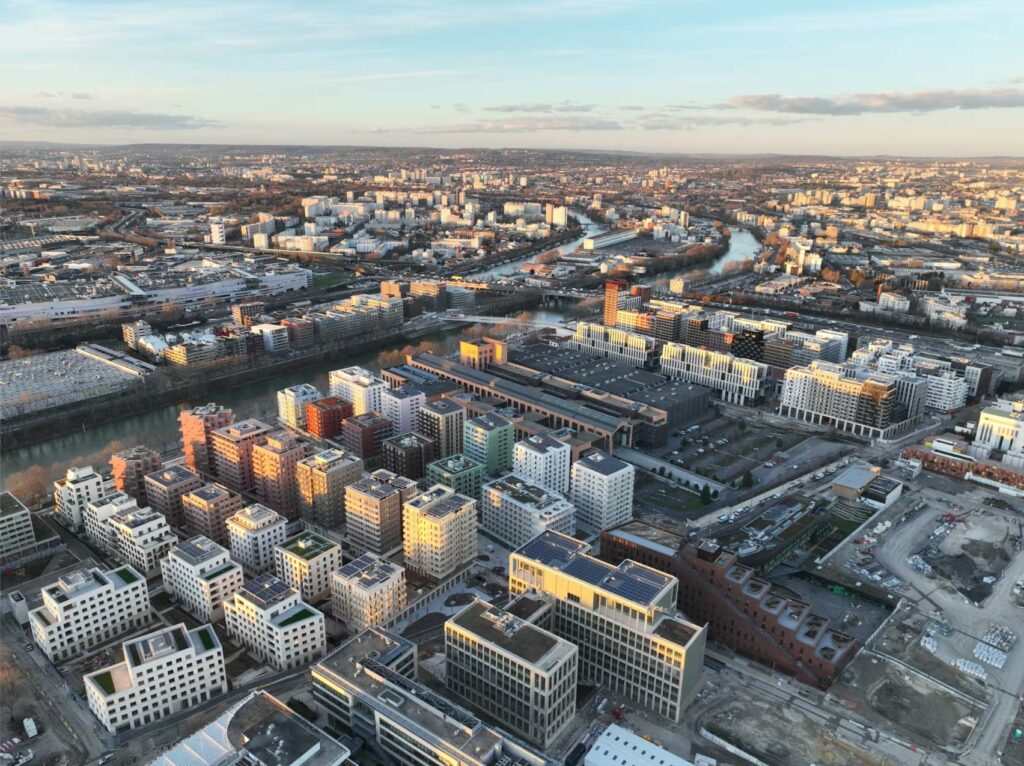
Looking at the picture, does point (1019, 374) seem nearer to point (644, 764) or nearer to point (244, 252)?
point (644, 764)

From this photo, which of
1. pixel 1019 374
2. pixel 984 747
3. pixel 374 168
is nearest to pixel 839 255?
pixel 1019 374

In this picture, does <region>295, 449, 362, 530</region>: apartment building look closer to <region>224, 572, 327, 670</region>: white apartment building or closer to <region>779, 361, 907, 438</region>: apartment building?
<region>224, 572, 327, 670</region>: white apartment building

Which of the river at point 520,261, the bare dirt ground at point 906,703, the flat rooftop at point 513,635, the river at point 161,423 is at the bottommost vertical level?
the bare dirt ground at point 906,703

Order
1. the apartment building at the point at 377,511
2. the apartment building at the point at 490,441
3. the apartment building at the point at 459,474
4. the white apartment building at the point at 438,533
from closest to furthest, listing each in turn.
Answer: the white apartment building at the point at 438,533 < the apartment building at the point at 377,511 < the apartment building at the point at 459,474 < the apartment building at the point at 490,441

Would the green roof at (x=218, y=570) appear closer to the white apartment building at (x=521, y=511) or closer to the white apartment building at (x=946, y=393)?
the white apartment building at (x=521, y=511)

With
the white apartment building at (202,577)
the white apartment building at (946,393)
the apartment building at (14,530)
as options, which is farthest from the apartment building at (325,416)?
the white apartment building at (946,393)

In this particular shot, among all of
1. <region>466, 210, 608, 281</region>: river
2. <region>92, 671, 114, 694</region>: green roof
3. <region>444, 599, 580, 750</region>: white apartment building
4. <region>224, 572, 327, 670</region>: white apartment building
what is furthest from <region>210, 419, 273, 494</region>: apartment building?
<region>466, 210, 608, 281</region>: river
